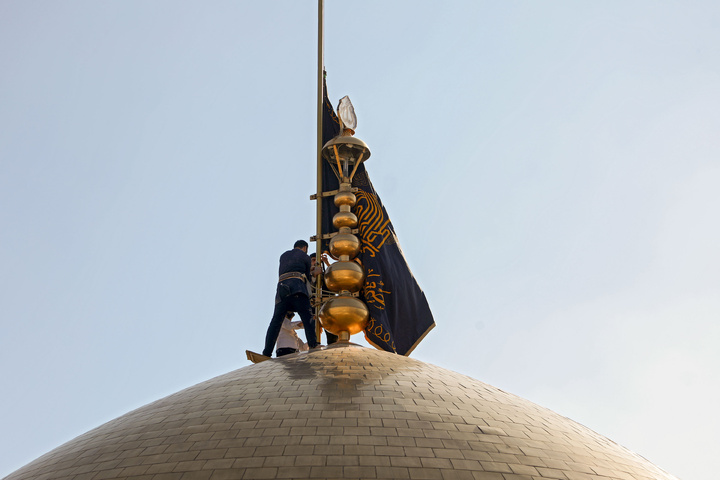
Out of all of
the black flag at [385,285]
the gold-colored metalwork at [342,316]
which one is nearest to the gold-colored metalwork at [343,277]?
the gold-colored metalwork at [342,316]

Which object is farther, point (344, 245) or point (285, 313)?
→ point (285, 313)

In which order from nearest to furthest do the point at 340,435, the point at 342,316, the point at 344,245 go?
1. the point at 340,435
2. the point at 342,316
3. the point at 344,245

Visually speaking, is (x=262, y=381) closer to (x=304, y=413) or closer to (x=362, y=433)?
(x=304, y=413)

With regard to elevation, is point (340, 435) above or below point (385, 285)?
below

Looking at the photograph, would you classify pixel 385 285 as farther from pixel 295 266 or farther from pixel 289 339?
pixel 289 339

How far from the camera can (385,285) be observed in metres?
11.3

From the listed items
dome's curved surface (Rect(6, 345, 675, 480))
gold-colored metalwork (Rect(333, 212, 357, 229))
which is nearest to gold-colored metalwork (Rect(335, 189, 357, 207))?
gold-colored metalwork (Rect(333, 212, 357, 229))

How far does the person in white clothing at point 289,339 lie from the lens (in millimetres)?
11430

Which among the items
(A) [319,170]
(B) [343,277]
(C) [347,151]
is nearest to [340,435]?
(B) [343,277]

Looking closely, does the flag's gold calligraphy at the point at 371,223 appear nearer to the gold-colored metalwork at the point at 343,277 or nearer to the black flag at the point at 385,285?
the black flag at the point at 385,285

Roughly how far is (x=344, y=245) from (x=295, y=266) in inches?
28.8

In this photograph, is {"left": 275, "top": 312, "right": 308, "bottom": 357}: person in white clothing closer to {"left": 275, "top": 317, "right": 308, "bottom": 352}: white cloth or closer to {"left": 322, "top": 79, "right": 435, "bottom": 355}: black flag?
{"left": 275, "top": 317, "right": 308, "bottom": 352}: white cloth

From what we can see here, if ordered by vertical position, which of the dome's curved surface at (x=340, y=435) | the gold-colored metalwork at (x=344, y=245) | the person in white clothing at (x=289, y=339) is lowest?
the dome's curved surface at (x=340, y=435)

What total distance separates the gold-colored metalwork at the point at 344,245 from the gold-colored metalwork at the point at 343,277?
0.68ft
